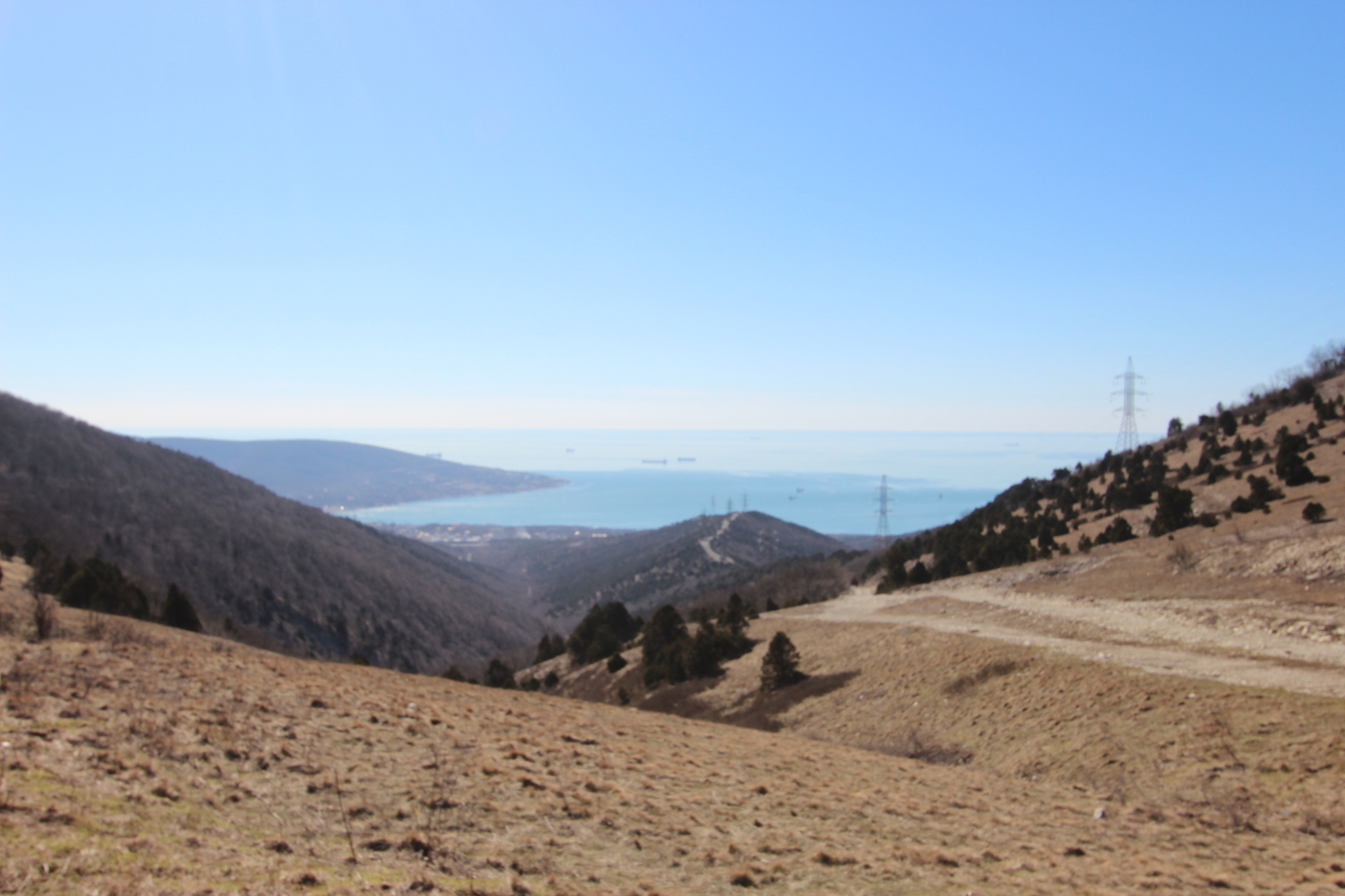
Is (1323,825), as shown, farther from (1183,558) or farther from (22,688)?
(1183,558)

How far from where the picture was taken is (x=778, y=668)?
72.0 ft

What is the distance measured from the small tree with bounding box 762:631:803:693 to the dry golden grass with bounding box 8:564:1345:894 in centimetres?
882

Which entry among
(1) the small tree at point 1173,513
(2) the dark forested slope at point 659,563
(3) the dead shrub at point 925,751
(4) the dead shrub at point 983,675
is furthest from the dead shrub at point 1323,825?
(2) the dark forested slope at point 659,563

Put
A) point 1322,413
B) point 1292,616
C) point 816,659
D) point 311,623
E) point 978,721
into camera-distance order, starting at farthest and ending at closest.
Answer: point 311,623 → point 1322,413 → point 816,659 → point 1292,616 → point 978,721

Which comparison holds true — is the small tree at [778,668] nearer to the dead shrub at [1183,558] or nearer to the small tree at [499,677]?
the dead shrub at [1183,558]

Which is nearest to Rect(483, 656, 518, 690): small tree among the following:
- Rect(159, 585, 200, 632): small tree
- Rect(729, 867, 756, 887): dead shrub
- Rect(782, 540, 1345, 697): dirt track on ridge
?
Rect(159, 585, 200, 632): small tree

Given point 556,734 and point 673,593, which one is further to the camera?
point 673,593

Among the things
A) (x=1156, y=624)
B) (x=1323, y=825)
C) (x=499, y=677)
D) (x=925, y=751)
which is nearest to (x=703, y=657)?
(x=499, y=677)

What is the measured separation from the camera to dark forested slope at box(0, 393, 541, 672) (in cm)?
5738

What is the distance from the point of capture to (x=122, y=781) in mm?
6543

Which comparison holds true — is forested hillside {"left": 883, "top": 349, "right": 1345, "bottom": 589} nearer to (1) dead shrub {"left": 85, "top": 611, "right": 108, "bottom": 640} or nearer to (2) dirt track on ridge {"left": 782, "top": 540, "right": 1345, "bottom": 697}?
(2) dirt track on ridge {"left": 782, "top": 540, "right": 1345, "bottom": 697}

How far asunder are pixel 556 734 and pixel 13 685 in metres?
7.31

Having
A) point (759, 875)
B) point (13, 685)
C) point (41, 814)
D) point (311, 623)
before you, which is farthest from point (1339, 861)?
point (311, 623)

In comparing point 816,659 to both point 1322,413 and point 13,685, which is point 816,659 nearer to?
point 13,685
